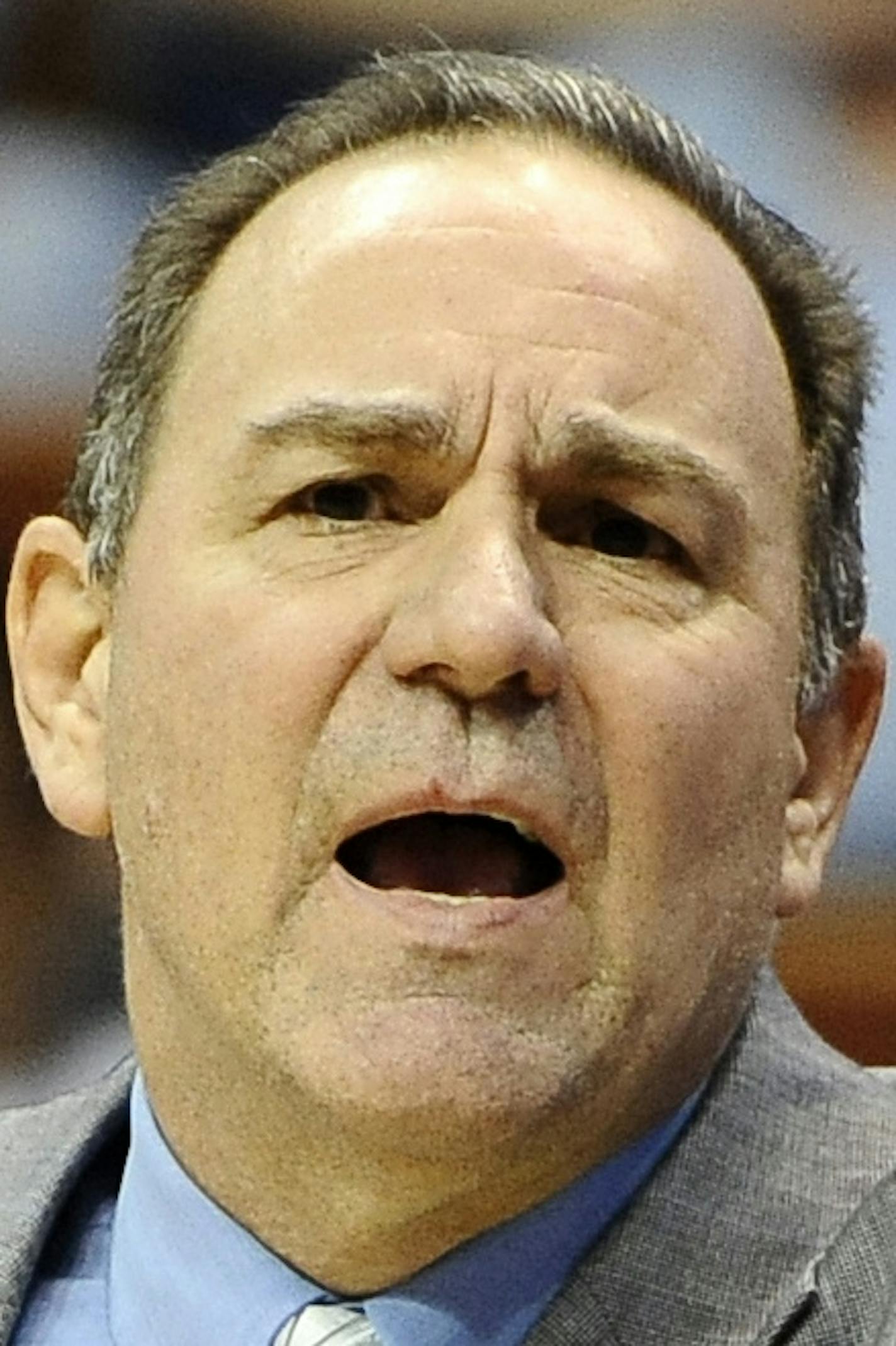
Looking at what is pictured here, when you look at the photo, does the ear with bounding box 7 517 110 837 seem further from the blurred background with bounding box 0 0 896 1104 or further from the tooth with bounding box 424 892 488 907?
the blurred background with bounding box 0 0 896 1104

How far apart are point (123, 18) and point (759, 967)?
943 millimetres

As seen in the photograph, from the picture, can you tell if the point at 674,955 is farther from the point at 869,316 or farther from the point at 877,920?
the point at 877,920

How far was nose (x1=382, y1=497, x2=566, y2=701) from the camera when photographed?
2.75 ft

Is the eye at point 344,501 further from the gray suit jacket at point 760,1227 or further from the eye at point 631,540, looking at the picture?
the gray suit jacket at point 760,1227

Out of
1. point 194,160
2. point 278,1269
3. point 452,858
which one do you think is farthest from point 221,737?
point 194,160

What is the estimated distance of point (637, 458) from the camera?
93 cm

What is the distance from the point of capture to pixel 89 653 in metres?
1.06

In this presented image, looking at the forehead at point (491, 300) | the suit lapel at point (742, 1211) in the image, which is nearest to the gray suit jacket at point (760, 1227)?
the suit lapel at point (742, 1211)

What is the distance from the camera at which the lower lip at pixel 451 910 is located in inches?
33.2

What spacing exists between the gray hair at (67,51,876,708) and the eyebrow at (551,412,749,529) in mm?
78

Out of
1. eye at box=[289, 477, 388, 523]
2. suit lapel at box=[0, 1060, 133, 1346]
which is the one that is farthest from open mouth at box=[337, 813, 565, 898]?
suit lapel at box=[0, 1060, 133, 1346]

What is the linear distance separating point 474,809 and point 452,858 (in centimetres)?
6

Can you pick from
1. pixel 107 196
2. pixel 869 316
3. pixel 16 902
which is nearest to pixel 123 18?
pixel 107 196

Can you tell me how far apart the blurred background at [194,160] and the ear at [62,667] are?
504 mm
